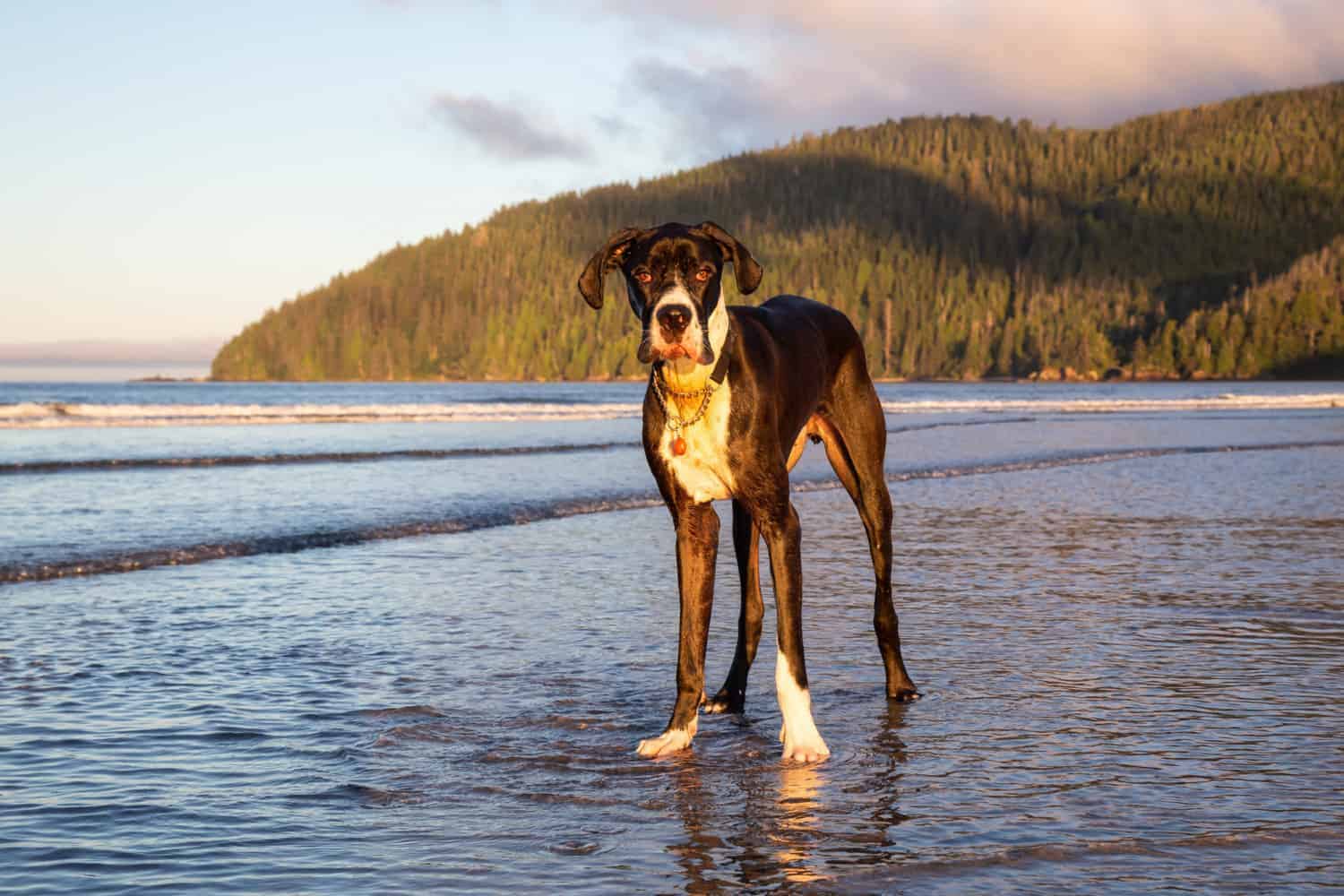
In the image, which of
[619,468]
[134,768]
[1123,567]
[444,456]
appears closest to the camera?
[134,768]

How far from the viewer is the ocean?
14.7 feet

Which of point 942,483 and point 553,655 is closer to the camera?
point 553,655

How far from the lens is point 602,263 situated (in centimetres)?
587

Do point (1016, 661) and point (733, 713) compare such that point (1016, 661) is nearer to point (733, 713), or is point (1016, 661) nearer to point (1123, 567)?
point (733, 713)

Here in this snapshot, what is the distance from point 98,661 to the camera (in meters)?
7.80

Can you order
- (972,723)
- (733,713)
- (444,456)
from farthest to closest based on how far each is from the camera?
(444,456) < (733,713) < (972,723)

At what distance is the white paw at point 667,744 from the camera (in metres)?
5.80

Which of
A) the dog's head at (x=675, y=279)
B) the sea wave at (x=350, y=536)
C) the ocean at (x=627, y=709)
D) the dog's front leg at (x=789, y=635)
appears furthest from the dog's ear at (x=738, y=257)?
the sea wave at (x=350, y=536)

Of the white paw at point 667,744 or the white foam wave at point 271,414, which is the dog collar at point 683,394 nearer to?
the white paw at point 667,744

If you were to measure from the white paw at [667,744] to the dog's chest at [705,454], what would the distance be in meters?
1.02

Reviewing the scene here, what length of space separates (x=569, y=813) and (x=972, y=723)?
7.20ft

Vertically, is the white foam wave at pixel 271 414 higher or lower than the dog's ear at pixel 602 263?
lower

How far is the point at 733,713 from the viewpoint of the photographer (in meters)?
6.74

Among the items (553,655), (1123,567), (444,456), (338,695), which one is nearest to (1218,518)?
(1123,567)
